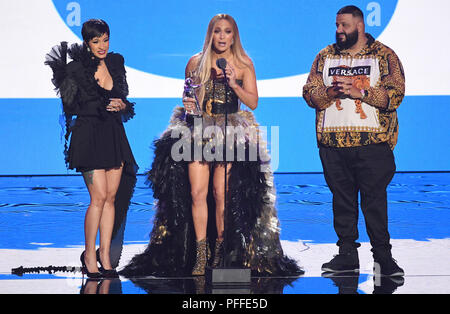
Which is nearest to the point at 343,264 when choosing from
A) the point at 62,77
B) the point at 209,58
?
the point at 209,58

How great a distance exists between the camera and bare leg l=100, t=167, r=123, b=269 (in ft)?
11.9

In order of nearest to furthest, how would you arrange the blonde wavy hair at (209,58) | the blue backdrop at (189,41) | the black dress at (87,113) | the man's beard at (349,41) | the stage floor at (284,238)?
the stage floor at (284,238), the black dress at (87,113), the man's beard at (349,41), the blonde wavy hair at (209,58), the blue backdrop at (189,41)

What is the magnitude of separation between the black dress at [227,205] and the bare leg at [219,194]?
1.3 inches

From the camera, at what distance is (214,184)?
12.3ft

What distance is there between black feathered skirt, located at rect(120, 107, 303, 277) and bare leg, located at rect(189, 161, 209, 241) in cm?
5

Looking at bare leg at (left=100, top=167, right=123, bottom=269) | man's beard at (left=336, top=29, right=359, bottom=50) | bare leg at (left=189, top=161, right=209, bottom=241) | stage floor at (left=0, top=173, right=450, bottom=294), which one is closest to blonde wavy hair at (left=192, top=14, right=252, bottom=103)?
bare leg at (left=189, top=161, right=209, bottom=241)

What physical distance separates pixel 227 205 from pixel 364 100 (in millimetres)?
886

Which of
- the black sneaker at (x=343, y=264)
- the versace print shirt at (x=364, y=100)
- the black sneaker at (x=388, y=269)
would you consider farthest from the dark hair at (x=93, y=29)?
the black sneaker at (x=388, y=269)

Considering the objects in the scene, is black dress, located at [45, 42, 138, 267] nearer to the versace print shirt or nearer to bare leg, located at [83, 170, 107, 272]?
bare leg, located at [83, 170, 107, 272]

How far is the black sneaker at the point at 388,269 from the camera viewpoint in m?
3.56

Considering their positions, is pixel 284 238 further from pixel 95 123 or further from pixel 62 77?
pixel 62 77

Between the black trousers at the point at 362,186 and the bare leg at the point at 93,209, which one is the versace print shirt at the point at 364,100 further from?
the bare leg at the point at 93,209
